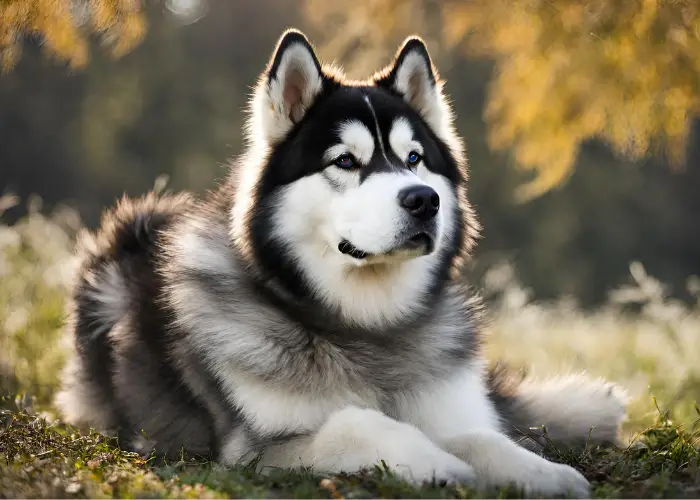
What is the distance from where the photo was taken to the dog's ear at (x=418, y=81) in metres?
3.80

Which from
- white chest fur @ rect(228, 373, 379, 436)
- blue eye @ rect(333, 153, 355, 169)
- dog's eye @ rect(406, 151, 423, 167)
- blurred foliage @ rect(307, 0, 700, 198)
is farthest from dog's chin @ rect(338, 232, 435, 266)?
blurred foliage @ rect(307, 0, 700, 198)

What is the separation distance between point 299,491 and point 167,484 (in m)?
0.45

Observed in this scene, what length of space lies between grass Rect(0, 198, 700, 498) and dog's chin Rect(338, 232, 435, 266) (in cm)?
88

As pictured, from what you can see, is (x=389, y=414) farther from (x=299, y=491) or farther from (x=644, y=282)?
(x=644, y=282)

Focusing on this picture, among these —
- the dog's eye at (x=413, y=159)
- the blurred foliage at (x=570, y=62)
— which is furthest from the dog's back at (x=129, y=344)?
the blurred foliage at (x=570, y=62)

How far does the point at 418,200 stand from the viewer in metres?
3.21

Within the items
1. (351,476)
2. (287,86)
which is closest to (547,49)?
(287,86)

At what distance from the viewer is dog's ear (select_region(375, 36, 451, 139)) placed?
380cm

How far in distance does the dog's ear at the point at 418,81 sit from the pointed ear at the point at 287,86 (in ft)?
1.36

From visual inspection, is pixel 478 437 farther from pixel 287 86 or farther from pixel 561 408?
pixel 287 86

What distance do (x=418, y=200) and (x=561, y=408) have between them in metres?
1.46

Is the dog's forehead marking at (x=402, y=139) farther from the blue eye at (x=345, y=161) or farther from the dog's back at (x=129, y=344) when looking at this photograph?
the dog's back at (x=129, y=344)

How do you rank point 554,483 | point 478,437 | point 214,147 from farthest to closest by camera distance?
1. point 214,147
2. point 478,437
3. point 554,483

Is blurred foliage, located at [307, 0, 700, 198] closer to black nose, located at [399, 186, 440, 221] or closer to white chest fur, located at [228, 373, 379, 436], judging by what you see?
black nose, located at [399, 186, 440, 221]
